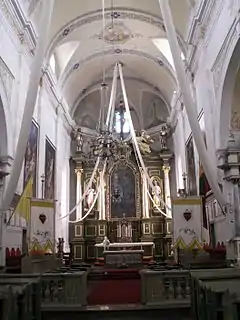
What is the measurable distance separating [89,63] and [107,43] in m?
1.42

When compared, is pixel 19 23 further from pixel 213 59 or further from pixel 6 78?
pixel 213 59

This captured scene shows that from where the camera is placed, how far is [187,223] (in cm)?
1022

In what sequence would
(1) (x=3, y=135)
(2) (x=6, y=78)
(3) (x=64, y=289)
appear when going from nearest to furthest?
(3) (x=64, y=289) → (1) (x=3, y=135) → (2) (x=6, y=78)

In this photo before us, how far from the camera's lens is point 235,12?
8.41 metres

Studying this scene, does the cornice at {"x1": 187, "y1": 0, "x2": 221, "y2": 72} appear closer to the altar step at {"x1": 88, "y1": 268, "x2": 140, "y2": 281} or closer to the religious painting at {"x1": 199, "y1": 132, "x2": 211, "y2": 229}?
the religious painting at {"x1": 199, "y1": 132, "x2": 211, "y2": 229}

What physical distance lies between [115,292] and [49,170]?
7829mm

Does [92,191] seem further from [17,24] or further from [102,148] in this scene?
[17,24]

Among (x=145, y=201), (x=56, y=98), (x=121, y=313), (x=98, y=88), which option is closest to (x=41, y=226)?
(x=121, y=313)

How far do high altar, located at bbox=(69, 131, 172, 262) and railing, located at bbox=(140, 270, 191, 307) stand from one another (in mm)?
10278

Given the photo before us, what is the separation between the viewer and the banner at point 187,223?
32.9 ft

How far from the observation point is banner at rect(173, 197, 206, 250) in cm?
1003

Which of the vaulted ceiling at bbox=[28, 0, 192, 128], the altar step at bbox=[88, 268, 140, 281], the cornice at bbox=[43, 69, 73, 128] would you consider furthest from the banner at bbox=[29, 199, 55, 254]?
the vaulted ceiling at bbox=[28, 0, 192, 128]

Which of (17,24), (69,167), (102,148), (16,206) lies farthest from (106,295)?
(69,167)

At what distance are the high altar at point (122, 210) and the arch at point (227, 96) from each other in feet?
23.8
